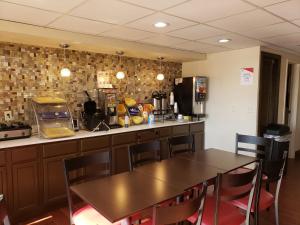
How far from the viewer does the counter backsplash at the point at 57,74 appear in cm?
287

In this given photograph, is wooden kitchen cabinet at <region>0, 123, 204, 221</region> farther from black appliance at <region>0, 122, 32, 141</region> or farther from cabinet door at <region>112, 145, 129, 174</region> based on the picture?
black appliance at <region>0, 122, 32, 141</region>

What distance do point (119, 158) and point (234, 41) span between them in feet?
7.73

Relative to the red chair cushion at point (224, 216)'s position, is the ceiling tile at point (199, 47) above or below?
above

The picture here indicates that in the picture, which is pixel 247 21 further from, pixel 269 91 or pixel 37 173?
pixel 37 173

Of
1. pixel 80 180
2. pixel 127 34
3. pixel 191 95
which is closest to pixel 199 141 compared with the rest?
pixel 191 95

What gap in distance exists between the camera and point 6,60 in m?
2.83

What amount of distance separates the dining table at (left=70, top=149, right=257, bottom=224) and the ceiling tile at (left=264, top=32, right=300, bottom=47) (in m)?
1.82

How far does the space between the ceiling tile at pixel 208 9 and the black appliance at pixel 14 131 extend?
2.06m

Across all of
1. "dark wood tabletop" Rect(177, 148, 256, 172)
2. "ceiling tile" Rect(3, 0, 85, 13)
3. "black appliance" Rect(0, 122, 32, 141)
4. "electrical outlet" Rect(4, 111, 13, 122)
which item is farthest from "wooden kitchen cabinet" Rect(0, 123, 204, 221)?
"ceiling tile" Rect(3, 0, 85, 13)

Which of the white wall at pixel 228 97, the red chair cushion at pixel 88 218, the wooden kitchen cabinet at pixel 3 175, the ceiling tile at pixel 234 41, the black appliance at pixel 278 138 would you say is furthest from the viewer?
the white wall at pixel 228 97

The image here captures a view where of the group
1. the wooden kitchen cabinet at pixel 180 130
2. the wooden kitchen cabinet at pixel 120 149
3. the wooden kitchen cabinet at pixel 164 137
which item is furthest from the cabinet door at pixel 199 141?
the wooden kitchen cabinet at pixel 120 149

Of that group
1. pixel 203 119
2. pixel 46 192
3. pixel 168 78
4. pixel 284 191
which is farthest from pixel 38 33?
pixel 284 191

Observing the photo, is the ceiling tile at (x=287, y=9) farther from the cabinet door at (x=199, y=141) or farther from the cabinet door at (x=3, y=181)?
the cabinet door at (x=3, y=181)

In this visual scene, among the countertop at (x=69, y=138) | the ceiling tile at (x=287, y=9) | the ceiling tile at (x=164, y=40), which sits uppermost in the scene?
the ceiling tile at (x=287, y=9)
